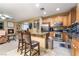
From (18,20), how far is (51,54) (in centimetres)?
76

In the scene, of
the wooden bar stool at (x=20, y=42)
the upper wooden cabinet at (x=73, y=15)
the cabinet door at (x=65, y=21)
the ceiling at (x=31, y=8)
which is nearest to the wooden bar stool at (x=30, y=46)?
the wooden bar stool at (x=20, y=42)

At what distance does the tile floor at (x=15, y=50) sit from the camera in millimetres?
1433

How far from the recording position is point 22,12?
1470 millimetres

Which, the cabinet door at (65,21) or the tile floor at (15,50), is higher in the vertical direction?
the cabinet door at (65,21)

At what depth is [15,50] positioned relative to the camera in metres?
1.47

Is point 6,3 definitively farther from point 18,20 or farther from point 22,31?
point 22,31

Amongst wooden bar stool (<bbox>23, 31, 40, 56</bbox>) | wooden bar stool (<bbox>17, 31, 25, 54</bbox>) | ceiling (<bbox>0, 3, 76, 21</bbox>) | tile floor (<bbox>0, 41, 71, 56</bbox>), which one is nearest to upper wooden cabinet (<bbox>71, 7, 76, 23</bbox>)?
ceiling (<bbox>0, 3, 76, 21</bbox>)

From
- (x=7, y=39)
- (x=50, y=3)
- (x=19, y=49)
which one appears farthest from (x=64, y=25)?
(x=7, y=39)

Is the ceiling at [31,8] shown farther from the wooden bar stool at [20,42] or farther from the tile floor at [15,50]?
the tile floor at [15,50]

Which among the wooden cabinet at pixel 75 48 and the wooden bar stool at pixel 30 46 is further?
the wooden bar stool at pixel 30 46

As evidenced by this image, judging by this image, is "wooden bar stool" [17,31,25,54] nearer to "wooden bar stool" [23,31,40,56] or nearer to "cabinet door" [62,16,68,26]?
"wooden bar stool" [23,31,40,56]

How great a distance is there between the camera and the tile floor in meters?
1.43

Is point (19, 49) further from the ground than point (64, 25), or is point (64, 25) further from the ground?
point (64, 25)

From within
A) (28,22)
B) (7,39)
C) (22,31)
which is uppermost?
(28,22)
